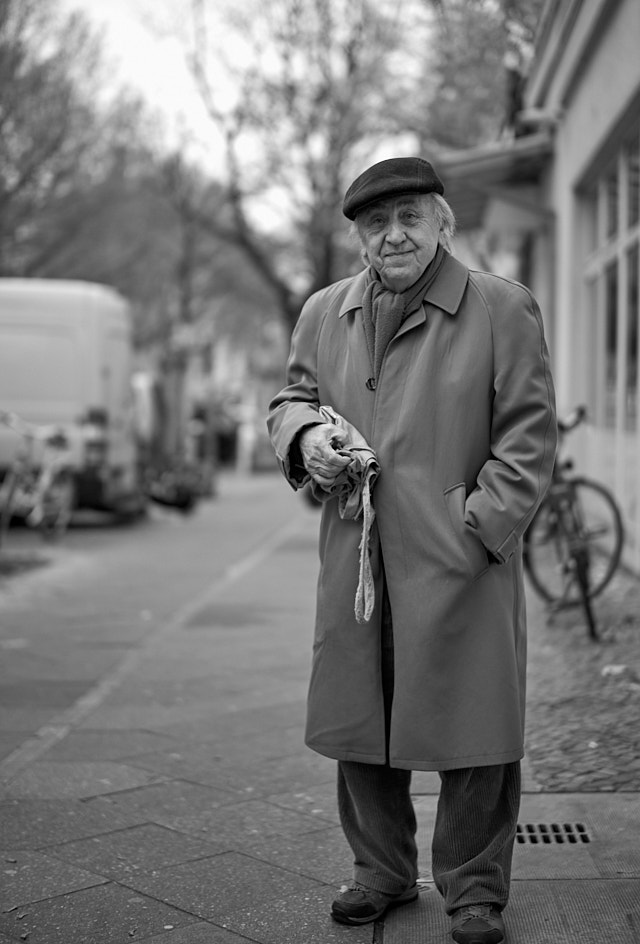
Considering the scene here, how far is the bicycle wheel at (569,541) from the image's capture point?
7.19m

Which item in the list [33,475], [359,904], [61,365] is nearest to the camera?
[359,904]

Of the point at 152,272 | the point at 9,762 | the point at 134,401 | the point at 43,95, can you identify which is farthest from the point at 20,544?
the point at 152,272

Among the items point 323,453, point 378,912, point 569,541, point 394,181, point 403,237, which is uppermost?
point 394,181

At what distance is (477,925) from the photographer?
3006 mm

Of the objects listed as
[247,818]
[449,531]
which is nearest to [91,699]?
[247,818]

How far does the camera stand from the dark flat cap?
3.08 m

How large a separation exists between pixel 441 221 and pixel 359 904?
1673mm

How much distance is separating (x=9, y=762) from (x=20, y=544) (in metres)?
9.29

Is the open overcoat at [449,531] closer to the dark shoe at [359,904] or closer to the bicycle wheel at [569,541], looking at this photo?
the dark shoe at [359,904]

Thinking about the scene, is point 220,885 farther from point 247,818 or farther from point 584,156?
point 584,156

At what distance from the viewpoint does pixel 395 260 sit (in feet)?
10.3

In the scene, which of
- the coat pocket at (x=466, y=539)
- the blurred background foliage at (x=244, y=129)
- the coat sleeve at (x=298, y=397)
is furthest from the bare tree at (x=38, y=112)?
the coat pocket at (x=466, y=539)

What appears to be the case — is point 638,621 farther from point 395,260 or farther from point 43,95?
point 43,95

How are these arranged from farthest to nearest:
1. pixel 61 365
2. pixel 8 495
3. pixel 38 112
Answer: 1. pixel 38 112
2. pixel 61 365
3. pixel 8 495
